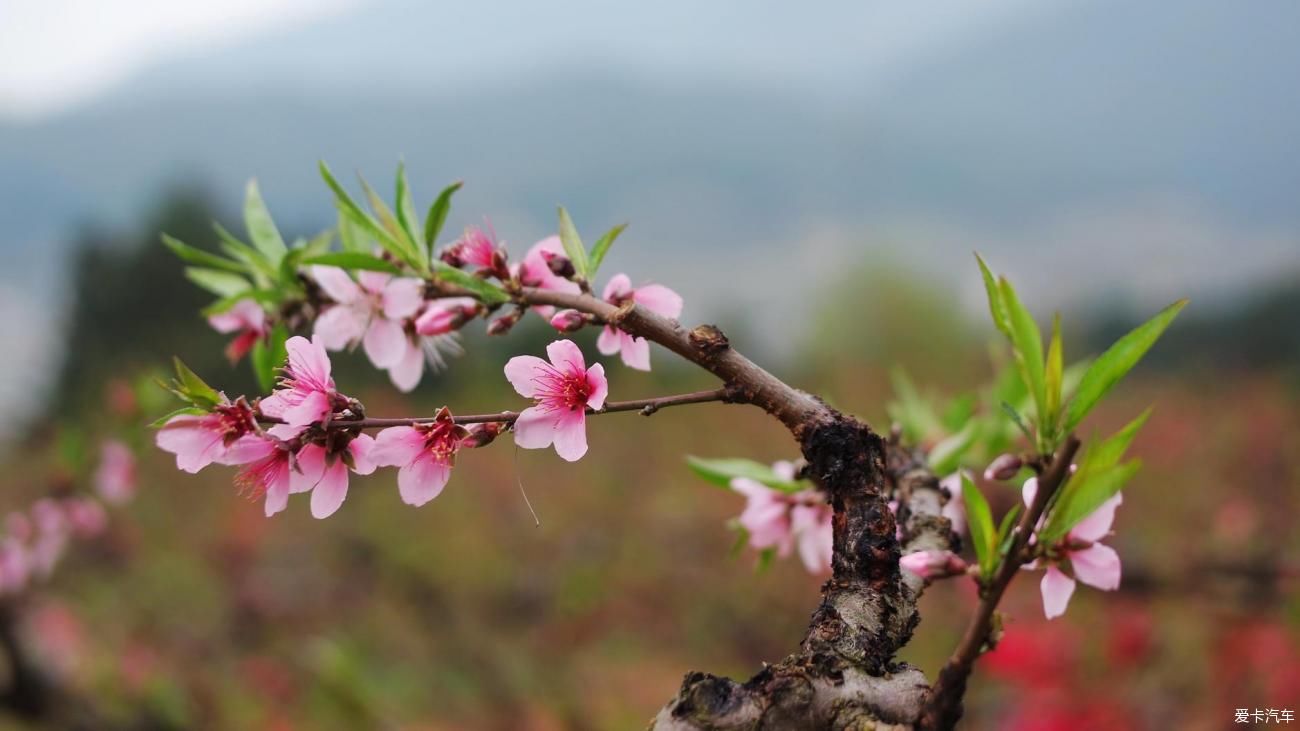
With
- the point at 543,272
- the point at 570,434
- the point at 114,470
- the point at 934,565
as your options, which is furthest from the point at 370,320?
the point at 114,470

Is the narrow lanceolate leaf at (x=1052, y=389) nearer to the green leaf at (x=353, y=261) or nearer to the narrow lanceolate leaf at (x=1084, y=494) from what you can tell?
the narrow lanceolate leaf at (x=1084, y=494)

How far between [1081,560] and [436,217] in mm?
415

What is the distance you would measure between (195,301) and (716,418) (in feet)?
15.6

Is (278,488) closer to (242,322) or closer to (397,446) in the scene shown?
(397,446)

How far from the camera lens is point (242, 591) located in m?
4.21

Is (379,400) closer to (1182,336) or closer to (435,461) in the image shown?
(435,461)

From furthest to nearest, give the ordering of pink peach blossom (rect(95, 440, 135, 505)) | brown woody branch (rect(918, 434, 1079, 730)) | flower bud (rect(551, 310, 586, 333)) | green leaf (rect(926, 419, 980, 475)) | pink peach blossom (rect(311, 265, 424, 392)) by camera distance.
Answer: pink peach blossom (rect(95, 440, 135, 505)), green leaf (rect(926, 419, 980, 475)), pink peach blossom (rect(311, 265, 424, 392)), flower bud (rect(551, 310, 586, 333)), brown woody branch (rect(918, 434, 1079, 730))

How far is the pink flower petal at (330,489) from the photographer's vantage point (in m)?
0.46

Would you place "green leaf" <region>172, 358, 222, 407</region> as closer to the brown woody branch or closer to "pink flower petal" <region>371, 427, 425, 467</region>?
"pink flower petal" <region>371, 427, 425, 467</region>

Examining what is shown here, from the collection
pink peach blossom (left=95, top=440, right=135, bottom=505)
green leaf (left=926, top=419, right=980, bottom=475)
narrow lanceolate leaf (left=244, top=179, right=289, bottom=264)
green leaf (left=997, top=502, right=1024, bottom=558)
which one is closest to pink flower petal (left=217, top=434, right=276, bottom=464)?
narrow lanceolate leaf (left=244, top=179, right=289, bottom=264)

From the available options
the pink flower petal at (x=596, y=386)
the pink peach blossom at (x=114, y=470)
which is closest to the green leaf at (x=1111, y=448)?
the pink flower petal at (x=596, y=386)

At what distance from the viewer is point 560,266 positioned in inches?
21.8

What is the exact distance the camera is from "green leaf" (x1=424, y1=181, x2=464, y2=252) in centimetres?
56

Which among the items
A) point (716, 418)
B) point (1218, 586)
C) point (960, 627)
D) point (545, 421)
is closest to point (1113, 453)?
point (545, 421)
